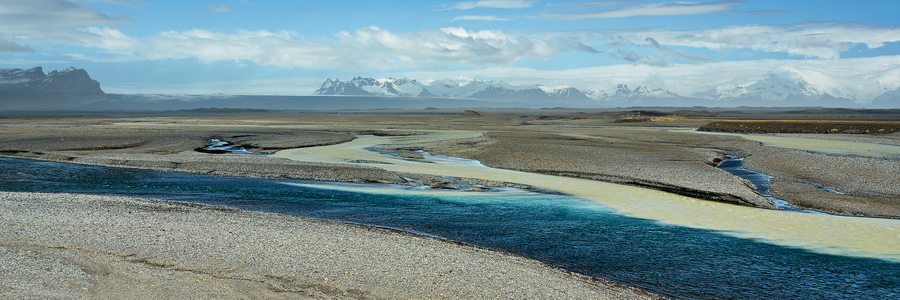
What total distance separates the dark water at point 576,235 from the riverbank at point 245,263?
151 centimetres

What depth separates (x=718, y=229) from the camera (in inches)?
725

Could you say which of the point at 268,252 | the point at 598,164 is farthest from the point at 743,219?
the point at 598,164

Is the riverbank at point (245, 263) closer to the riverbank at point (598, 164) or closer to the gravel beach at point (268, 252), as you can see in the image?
the gravel beach at point (268, 252)

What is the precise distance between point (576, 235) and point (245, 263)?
8910 millimetres

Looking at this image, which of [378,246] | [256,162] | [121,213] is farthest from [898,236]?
[256,162]

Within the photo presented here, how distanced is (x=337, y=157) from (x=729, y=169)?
2236cm

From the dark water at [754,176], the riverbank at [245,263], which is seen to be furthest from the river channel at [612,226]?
the dark water at [754,176]

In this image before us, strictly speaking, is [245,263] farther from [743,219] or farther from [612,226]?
[743,219]

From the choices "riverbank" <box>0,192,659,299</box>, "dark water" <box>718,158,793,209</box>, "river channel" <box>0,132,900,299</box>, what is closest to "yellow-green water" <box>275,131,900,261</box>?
"river channel" <box>0,132,900,299</box>

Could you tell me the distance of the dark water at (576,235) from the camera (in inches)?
516

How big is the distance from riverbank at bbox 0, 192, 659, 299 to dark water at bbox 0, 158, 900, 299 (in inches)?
59.6

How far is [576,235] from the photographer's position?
17.5 metres

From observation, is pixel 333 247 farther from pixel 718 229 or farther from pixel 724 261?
pixel 718 229

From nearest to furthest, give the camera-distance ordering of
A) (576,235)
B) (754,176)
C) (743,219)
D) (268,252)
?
1. (268,252)
2. (576,235)
3. (743,219)
4. (754,176)
